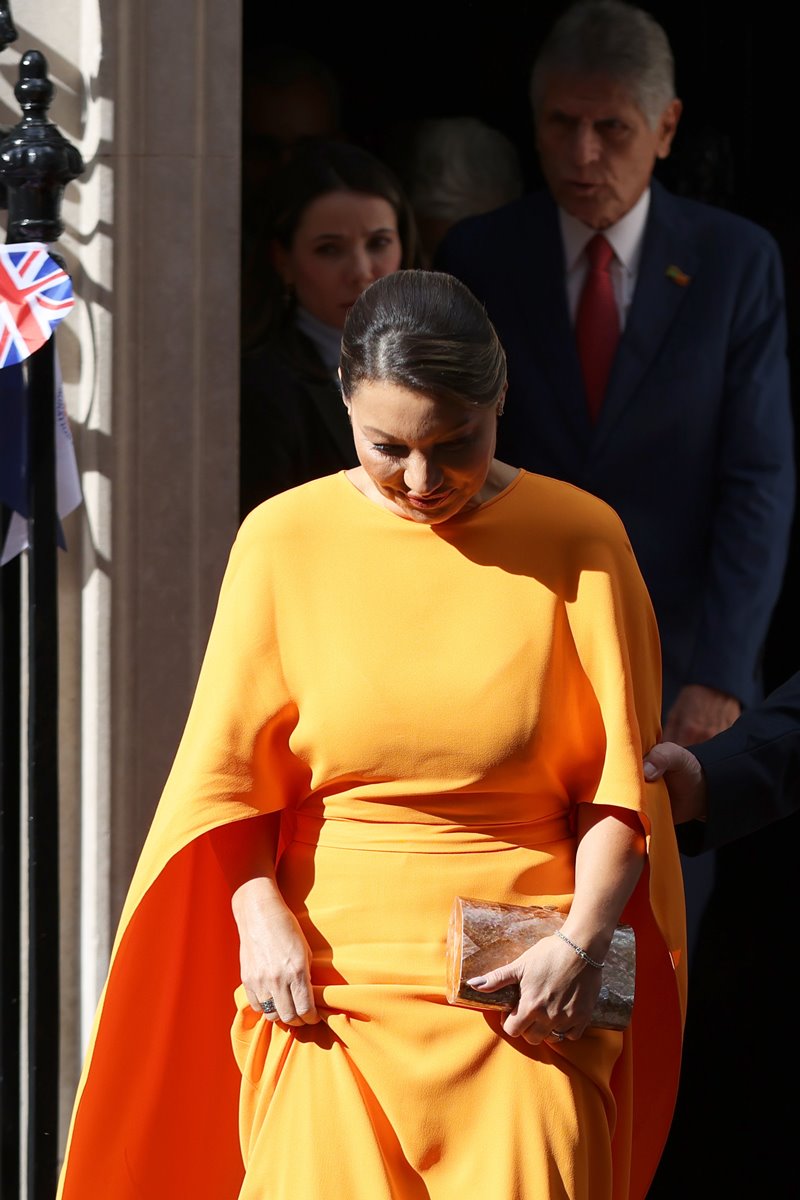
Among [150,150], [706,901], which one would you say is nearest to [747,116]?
[150,150]

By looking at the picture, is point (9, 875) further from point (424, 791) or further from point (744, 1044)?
point (744, 1044)

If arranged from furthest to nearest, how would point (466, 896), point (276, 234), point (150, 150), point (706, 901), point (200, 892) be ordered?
1. point (706, 901)
2. point (276, 234)
3. point (150, 150)
4. point (200, 892)
5. point (466, 896)

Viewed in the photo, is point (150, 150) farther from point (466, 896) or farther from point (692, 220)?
point (466, 896)

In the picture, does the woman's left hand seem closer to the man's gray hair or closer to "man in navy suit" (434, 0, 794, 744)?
"man in navy suit" (434, 0, 794, 744)

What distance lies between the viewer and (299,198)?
4.54 metres

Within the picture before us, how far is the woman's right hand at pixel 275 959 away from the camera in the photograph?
9.23ft

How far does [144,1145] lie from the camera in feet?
10.3

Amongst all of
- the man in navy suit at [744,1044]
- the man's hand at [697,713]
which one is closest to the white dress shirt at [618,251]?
the man's hand at [697,713]

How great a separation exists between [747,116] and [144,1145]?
2.85 metres

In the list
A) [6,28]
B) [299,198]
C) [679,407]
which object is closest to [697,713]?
[679,407]

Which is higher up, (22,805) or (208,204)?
(208,204)

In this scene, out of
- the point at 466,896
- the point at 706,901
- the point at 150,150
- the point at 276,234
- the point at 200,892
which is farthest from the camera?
the point at 706,901

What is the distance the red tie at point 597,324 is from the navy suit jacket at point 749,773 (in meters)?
1.60

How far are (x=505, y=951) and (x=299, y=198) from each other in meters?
2.31
